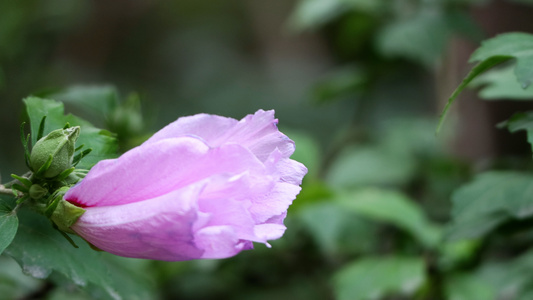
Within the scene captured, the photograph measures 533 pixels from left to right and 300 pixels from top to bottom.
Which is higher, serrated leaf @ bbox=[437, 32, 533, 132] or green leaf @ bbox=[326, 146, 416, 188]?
green leaf @ bbox=[326, 146, 416, 188]

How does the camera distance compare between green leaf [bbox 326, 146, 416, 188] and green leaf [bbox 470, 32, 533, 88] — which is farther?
green leaf [bbox 326, 146, 416, 188]

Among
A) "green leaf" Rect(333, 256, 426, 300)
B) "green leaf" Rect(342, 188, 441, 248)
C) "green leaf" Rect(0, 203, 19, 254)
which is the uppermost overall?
"green leaf" Rect(342, 188, 441, 248)

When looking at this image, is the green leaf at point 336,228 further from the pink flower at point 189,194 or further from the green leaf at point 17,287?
the pink flower at point 189,194

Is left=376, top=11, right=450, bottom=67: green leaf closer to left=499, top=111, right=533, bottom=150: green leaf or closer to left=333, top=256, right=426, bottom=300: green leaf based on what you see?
left=333, top=256, right=426, bottom=300: green leaf

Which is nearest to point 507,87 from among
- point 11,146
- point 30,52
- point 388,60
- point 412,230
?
point 412,230

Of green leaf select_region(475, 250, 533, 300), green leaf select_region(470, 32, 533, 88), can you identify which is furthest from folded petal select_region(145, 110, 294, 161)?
green leaf select_region(475, 250, 533, 300)

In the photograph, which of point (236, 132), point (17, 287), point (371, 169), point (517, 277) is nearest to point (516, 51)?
point (236, 132)

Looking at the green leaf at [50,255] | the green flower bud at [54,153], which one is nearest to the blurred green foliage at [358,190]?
the green leaf at [50,255]

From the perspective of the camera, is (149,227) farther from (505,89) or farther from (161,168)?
(505,89)
